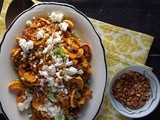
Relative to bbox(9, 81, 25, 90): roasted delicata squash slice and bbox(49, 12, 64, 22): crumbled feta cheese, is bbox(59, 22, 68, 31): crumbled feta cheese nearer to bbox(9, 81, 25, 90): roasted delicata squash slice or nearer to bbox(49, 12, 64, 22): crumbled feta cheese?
bbox(49, 12, 64, 22): crumbled feta cheese

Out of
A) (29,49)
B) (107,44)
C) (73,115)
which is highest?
(29,49)

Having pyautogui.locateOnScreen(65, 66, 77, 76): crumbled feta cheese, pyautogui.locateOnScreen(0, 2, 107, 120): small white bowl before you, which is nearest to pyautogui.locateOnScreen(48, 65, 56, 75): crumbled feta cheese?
pyautogui.locateOnScreen(65, 66, 77, 76): crumbled feta cheese

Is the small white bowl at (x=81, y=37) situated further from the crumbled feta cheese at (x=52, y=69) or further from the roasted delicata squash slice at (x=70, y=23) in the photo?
the crumbled feta cheese at (x=52, y=69)

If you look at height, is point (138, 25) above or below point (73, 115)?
above

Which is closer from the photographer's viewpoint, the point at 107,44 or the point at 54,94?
the point at 54,94

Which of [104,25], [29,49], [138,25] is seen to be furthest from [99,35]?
[29,49]

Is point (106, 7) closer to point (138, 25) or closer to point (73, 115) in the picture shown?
point (138, 25)
